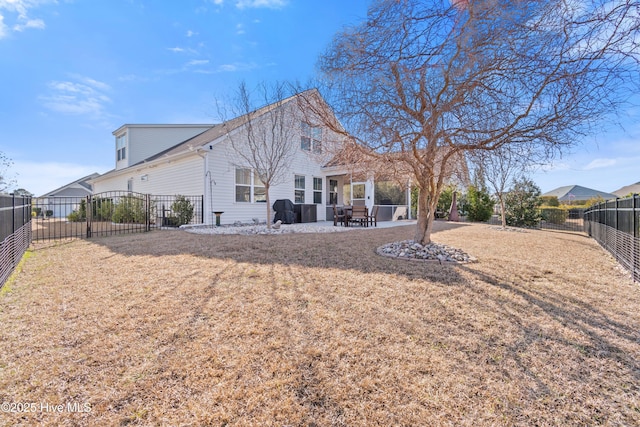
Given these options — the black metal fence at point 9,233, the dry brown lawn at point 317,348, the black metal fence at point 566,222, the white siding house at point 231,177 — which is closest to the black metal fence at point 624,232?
the dry brown lawn at point 317,348

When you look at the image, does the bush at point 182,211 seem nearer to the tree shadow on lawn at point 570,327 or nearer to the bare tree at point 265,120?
the bare tree at point 265,120

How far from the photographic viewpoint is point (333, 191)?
16641 mm

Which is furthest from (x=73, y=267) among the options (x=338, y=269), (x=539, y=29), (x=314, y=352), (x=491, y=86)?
(x=539, y=29)

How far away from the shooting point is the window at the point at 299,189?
14.6 metres

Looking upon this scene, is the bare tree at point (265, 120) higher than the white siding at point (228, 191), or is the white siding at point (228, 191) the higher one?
the bare tree at point (265, 120)

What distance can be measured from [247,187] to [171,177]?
361cm

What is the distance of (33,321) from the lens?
2.78 metres

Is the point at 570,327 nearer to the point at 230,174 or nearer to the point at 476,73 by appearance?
Result: the point at 476,73

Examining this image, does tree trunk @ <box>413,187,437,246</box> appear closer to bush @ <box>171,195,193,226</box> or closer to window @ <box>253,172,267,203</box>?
window @ <box>253,172,267,203</box>

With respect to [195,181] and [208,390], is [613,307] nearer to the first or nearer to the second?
[208,390]

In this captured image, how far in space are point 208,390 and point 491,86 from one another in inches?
217

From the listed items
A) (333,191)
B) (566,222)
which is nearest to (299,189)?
(333,191)

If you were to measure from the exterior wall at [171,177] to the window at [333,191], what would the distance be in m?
7.44

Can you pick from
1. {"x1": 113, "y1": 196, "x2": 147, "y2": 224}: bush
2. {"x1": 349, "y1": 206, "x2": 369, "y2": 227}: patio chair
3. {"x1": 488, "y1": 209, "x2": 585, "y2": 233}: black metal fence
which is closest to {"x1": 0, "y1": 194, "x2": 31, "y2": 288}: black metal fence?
{"x1": 113, "y1": 196, "x2": 147, "y2": 224}: bush
